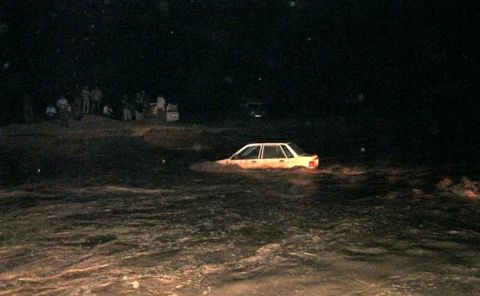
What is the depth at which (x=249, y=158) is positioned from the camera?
2067 cm

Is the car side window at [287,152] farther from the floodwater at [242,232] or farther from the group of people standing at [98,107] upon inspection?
the group of people standing at [98,107]

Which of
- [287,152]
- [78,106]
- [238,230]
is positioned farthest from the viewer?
[78,106]

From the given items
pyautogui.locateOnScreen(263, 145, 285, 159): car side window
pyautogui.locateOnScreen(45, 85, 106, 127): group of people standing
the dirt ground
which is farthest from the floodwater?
pyautogui.locateOnScreen(45, 85, 106, 127): group of people standing

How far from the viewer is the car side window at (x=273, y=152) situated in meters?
20.1

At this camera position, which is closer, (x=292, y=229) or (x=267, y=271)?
(x=267, y=271)

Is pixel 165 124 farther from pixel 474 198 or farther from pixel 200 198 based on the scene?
pixel 474 198

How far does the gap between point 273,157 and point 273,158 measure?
1.8 inches

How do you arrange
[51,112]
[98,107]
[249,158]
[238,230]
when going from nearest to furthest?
[238,230]
[249,158]
[98,107]
[51,112]

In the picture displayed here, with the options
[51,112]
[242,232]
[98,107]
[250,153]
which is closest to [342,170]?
[250,153]

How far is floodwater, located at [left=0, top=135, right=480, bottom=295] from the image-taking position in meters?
8.77

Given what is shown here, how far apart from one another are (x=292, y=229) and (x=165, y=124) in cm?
3101

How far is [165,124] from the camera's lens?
1679 inches

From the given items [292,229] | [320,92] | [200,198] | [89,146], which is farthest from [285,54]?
[292,229]

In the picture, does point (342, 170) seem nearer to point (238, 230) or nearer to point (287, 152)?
point (287, 152)
